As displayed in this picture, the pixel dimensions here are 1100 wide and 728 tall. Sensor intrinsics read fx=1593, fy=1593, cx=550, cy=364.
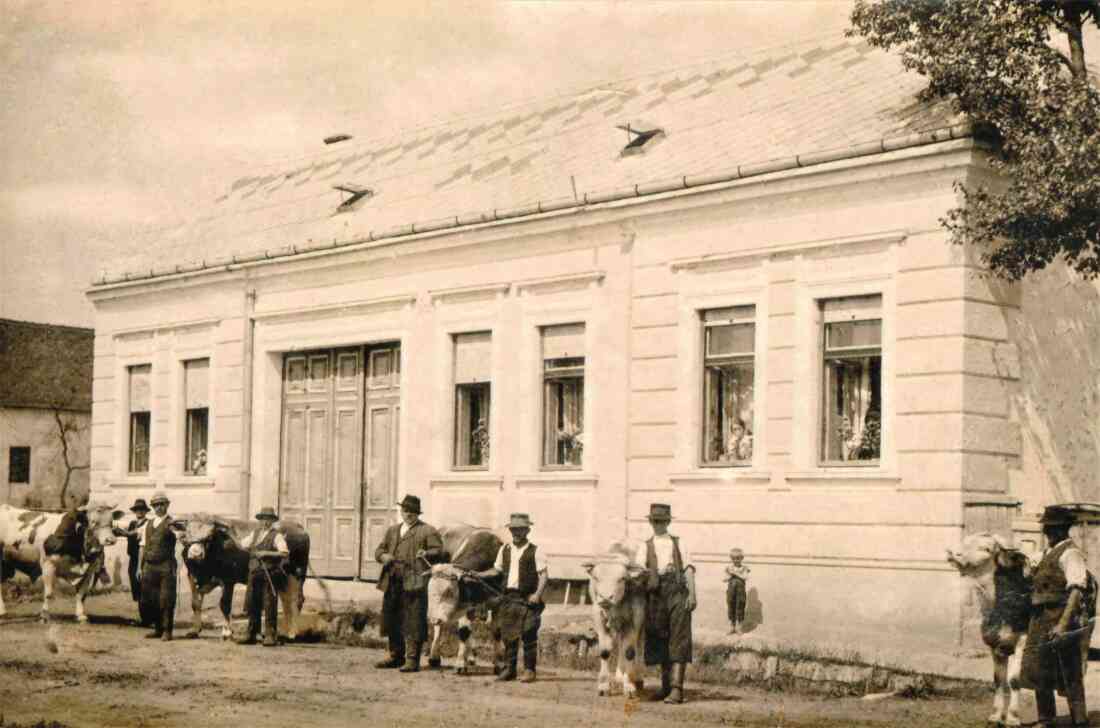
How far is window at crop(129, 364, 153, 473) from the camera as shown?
26.5 meters

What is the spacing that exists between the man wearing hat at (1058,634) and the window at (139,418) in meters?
18.0

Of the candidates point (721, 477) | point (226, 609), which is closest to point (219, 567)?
point (226, 609)

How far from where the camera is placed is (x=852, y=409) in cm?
1719

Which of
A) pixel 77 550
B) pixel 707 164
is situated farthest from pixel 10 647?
pixel 707 164

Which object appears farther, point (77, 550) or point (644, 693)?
point (77, 550)

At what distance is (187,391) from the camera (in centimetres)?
2559

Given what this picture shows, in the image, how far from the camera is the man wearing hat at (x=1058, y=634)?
11.4 meters

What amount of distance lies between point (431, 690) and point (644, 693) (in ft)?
6.23

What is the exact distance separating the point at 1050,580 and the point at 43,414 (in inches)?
1616

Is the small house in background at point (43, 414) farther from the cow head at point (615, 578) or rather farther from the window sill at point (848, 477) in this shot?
the cow head at point (615, 578)

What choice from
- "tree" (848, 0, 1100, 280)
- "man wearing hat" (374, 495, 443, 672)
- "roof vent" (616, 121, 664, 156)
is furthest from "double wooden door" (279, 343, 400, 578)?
"tree" (848, 0, 1100, 280)

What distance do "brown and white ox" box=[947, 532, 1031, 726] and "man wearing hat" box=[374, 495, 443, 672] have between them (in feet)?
19.4

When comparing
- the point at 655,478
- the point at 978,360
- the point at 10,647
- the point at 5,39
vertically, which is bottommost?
the point at 10,647

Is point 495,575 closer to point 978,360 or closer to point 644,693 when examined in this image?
point 644,693
